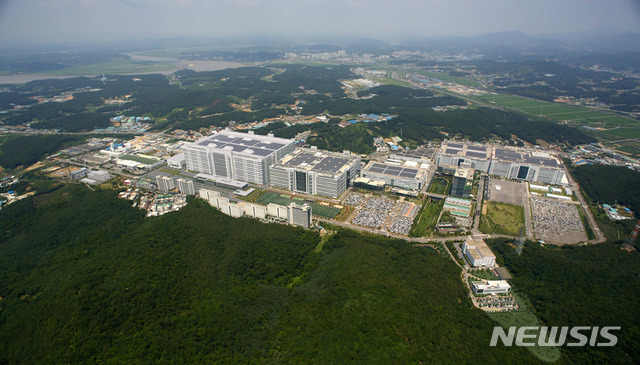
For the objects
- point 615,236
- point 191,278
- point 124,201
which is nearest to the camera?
point 191,278

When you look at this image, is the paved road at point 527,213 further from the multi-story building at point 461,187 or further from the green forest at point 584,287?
the multi-story building at point 461,187

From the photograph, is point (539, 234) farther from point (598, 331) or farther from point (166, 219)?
point (166, 219)

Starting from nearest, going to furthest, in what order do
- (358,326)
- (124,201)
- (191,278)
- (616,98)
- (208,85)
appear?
(358,326), (191,278), (124,201), (616,98), (208,85)

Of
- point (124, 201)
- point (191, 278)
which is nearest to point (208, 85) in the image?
point (124, 201)

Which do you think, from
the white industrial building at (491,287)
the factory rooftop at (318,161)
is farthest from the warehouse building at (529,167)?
the white industrial building at (491,287)

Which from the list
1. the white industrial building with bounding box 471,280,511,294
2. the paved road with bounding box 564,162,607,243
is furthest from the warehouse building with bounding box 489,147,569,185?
the white industrial building with bounding box 471,280,511,294

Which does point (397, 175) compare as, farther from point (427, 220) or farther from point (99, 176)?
point (99, 176)
